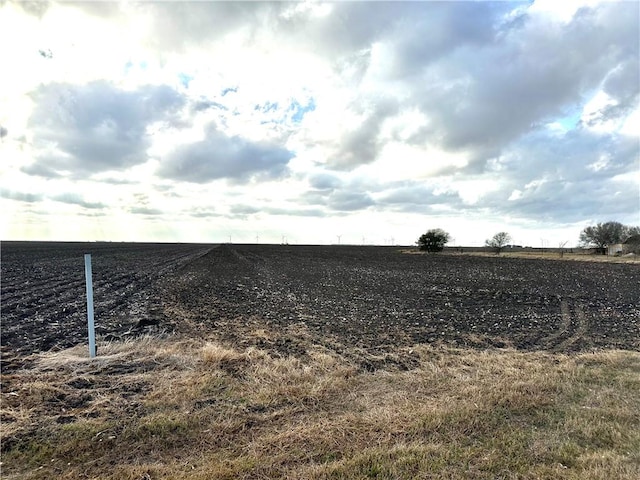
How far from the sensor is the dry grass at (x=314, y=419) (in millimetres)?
3936

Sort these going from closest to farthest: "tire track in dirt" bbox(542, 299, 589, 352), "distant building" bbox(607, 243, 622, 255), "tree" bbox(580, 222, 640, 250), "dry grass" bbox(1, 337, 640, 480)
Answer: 1. "dry grass" bbox(1, 337, 640, 480)
2. "tire track in dirt" bbox(542, 299, 589, 352)
3. "distant building" bbox(607, 243, 622, 255)
4. "tree" bbox(580, 222, 640, 250)

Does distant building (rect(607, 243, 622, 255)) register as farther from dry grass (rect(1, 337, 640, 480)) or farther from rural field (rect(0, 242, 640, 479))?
dry grass (rect(1, 337, 640, 480))

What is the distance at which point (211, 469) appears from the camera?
3.84 meters

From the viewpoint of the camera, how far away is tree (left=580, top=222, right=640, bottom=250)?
9069 cm

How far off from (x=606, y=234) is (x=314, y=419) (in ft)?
→ 362

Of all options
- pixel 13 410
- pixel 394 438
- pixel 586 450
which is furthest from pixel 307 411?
pixel 13 410

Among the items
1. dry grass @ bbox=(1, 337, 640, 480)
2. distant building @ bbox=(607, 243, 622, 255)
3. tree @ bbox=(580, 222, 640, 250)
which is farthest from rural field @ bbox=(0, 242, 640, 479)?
tree @ bbox=(580, 222, 640, 250)

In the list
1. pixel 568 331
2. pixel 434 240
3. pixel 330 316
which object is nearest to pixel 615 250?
pixel 434 240

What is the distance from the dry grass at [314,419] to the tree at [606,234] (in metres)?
101

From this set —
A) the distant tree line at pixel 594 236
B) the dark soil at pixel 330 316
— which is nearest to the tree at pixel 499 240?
the distant tree line at pixel 594 236

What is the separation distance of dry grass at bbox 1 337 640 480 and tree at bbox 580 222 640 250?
101 meters

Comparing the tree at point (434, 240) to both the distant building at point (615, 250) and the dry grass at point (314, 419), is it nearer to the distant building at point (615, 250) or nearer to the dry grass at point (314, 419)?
the distant building at point (615, 250)

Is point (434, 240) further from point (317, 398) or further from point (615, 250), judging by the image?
point (317, 398)

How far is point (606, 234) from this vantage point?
92750 mm
